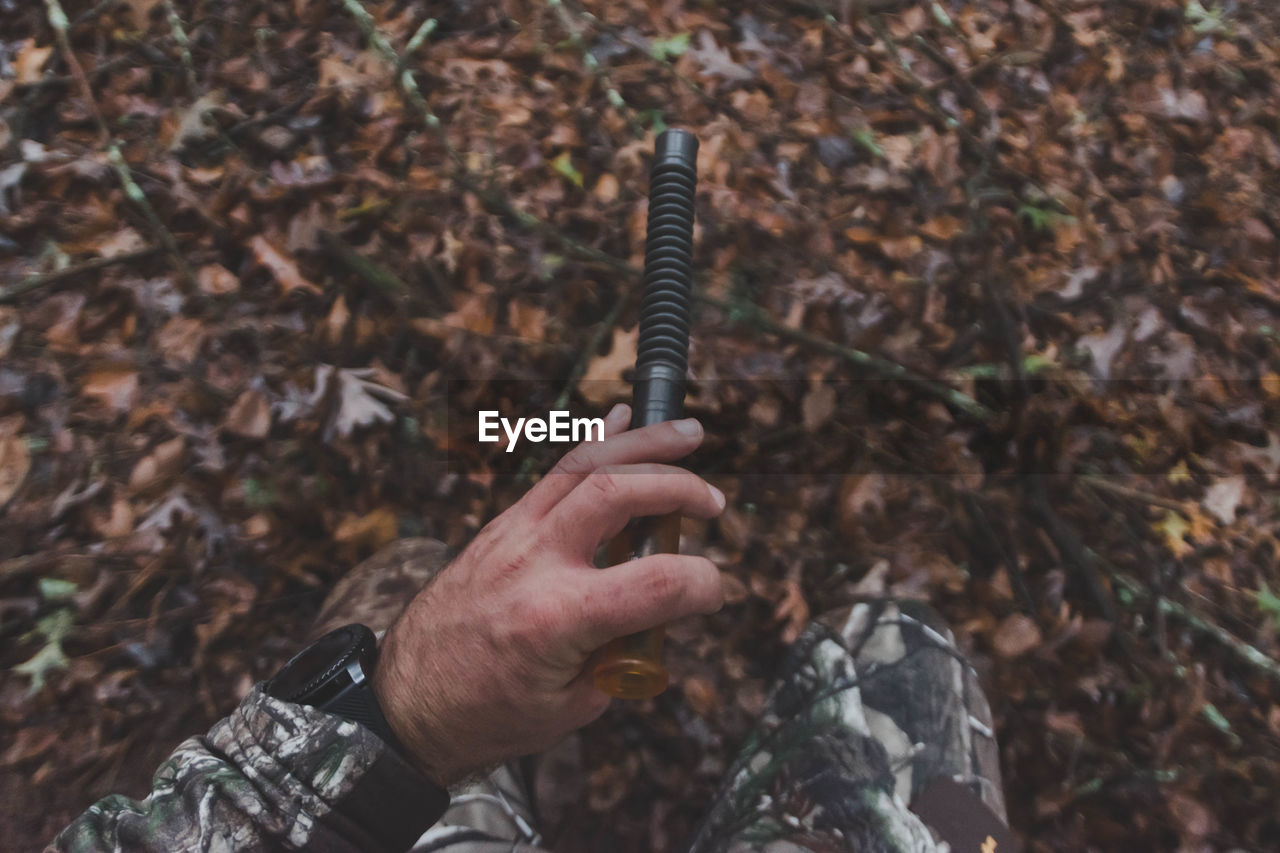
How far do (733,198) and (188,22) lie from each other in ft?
7.22

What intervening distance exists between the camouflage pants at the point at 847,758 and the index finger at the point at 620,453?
2.82ft

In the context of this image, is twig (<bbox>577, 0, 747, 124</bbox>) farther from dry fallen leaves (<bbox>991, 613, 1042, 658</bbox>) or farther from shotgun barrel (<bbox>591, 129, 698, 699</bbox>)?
dry fallen leaves (<bbox>991, 613, 1042, 658</bbox>)

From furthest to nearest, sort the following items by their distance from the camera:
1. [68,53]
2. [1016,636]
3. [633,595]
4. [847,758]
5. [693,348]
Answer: [68,53] → [693,348] → [1016,636] → [847,758] → [633,595]

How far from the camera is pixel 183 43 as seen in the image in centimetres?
295

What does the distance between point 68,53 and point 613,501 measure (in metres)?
2.96

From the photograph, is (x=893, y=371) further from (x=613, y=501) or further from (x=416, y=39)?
(x=416, y=39)

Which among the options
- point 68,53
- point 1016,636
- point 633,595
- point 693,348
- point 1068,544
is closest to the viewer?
point 633,595

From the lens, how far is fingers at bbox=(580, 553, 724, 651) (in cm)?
132

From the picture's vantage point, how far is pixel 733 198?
107 inches

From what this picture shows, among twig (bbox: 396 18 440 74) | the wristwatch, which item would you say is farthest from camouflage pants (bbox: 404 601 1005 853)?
twig (bbox: 396 18 440 74)

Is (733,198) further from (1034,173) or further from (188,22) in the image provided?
(188,22)

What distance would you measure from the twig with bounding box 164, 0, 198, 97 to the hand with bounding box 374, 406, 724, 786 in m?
2.36

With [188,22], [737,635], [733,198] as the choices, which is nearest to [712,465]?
[737,635]

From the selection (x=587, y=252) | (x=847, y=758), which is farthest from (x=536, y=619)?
(x=587, y=252)
